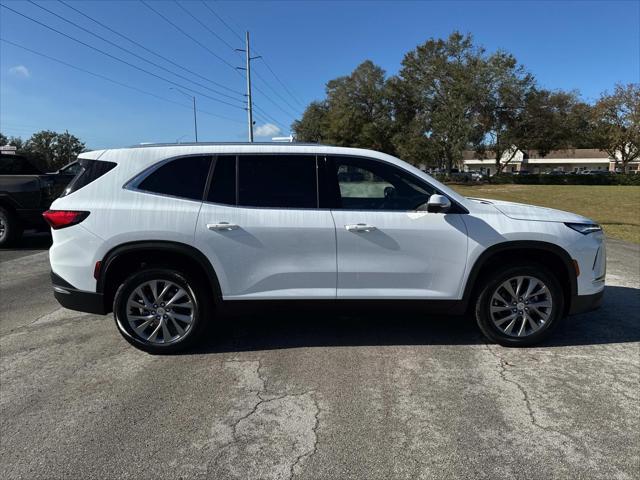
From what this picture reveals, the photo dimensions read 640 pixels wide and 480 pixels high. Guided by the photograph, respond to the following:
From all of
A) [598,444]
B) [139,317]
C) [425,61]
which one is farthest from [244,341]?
[425,61]

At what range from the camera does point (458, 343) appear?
4531 millimetres

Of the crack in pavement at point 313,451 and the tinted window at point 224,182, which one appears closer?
the crack in pavement at point 313,451

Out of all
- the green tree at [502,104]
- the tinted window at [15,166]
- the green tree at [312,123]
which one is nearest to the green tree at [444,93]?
the green tree at [502,104]

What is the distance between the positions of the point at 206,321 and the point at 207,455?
1.56m

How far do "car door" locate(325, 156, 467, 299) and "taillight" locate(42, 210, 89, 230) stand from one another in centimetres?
214

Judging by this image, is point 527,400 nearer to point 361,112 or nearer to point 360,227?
point 360,227

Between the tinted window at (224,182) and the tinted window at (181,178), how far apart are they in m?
0.08

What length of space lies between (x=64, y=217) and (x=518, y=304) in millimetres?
4093

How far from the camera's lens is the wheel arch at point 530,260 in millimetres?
4172

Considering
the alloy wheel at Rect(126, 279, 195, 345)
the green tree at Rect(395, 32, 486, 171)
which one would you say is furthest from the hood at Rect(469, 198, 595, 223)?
the green tree at Rect(395, 32, 486, 171)

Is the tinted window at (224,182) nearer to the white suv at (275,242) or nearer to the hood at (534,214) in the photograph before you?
the white suv at (275,242)

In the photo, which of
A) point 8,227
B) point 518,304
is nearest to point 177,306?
point 518,304

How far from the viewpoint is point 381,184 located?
4473mm

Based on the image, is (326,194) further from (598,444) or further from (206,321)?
(598,444)
